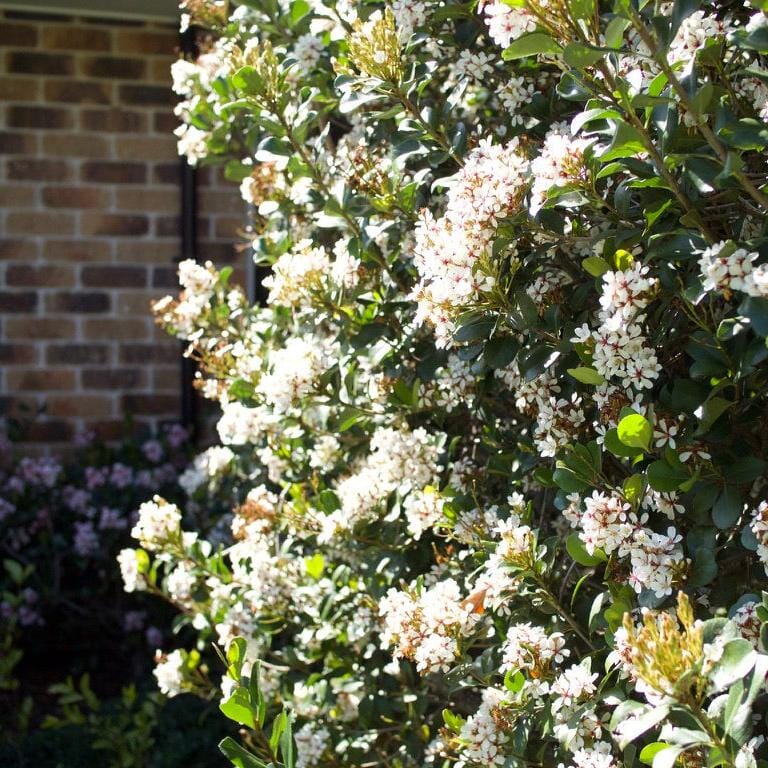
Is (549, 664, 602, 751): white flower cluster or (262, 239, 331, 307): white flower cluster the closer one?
(549, 664, 602, 751): white flower cluster

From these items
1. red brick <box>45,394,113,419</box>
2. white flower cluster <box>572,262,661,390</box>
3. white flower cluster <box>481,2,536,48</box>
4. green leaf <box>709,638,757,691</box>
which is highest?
red brick <box>45,394,113,419</box>

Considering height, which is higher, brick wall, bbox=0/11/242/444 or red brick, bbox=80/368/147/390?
brick wall, bbox=0/11/242/444

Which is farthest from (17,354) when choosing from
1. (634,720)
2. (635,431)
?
(634,720)

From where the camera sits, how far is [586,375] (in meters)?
1.44

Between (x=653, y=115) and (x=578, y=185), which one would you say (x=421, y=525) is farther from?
(x=653, y=115)

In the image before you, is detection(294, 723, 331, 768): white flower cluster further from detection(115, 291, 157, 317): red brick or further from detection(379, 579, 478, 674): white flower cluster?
detection(115, 291, 157, 317): red brick

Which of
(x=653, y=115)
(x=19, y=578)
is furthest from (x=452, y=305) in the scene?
(x=19, y=578)

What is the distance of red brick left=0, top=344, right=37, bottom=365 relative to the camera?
429cm

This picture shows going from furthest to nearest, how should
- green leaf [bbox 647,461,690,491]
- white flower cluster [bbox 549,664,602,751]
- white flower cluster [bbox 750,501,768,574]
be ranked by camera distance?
white flower cluster [bbox 549,664,602,751]
green leaf [bbox 647,461,690,491]
white flower cluster [bbox 750,501,768,574]

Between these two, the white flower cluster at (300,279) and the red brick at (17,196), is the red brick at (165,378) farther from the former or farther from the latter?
the white flower cluster at (300,279)

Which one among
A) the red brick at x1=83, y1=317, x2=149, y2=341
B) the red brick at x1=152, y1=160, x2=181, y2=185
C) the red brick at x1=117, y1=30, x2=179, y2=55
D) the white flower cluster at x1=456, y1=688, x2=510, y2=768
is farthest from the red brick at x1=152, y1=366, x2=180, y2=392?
the white flower cluster at x1=456, y1=688, x2=510, y2=768

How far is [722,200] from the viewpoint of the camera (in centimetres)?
142

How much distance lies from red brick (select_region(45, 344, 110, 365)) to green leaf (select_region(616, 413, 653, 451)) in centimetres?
330

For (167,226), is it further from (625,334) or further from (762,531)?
(762,531)
